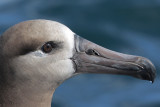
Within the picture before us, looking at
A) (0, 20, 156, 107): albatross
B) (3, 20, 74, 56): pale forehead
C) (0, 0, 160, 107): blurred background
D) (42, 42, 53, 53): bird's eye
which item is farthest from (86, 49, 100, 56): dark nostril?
(0, 0, 160, 107): blurred background

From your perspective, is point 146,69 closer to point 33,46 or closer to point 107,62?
point 107,62

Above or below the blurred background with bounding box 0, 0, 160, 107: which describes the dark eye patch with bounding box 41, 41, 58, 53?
above

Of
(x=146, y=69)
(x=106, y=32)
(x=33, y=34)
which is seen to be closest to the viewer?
(x=33, y=34)

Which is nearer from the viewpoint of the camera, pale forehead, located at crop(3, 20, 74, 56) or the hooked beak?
pale forehead, located at crop(3, 20, 74, 56)

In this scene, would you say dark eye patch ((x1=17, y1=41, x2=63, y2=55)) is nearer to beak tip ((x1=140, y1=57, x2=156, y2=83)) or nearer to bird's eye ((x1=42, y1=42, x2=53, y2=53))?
bird's eye ((x1=42, y1=42, x2=53, y2=53))

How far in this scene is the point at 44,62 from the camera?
309 centimetres

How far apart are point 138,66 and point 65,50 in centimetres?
58

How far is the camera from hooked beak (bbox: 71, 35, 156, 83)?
3131mm

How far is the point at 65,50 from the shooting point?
3.15 meters

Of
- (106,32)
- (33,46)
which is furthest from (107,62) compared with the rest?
(106,32)

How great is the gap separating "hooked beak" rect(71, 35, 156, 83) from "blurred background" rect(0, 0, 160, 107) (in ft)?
5.69

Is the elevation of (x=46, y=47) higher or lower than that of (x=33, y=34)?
lower

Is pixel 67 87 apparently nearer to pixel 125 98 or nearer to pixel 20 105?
pixel 125 98

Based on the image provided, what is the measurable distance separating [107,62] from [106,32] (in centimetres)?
247
